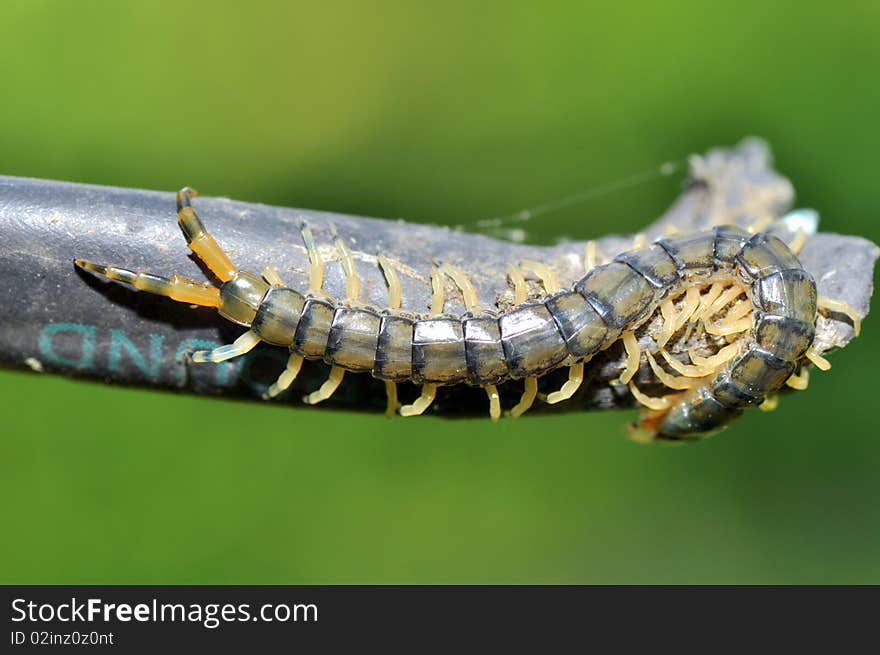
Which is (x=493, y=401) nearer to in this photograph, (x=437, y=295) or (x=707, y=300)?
(x=437, y=295)

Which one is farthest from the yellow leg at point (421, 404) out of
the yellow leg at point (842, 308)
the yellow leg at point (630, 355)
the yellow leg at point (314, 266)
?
the yellow leg at point (842, 308)

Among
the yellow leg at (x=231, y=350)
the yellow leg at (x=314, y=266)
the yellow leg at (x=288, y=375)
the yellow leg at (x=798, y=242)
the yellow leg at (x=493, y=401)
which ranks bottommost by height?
the yellow leg at (x=493, y=401)

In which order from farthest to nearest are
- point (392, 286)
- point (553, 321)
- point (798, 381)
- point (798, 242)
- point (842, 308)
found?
point (798, 242) → point (798, 381) → point (842, 308) → point (392, 286) → point (553, 321)

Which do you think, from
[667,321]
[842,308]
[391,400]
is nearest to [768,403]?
[842,308]

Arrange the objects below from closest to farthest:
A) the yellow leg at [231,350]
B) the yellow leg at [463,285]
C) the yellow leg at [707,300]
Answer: the yellow leg at [231,350] → the yellow leg at [463,285] → the yellow leg at [707,300]

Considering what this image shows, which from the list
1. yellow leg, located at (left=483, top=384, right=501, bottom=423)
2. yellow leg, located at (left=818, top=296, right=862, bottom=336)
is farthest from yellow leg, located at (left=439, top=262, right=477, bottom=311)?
yellow leg, located at (left=818, top=296, right=862, bottom=336)

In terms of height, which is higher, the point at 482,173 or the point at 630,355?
the point at 482,173

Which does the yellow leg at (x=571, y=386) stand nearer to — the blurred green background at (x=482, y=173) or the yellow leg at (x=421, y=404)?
the yellow leg at (x=421, y=404)
